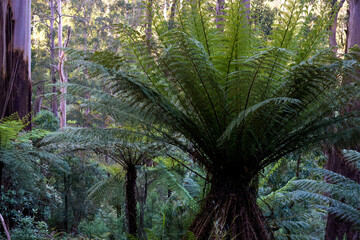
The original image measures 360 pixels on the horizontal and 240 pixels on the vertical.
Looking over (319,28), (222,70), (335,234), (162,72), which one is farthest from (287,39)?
(335,234)

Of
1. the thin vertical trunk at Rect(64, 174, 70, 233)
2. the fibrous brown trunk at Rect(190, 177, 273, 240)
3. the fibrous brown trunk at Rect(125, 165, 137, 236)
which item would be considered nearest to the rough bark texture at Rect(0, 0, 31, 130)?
the fibrous brown trunk at Rect(125, 165, 137, 236)

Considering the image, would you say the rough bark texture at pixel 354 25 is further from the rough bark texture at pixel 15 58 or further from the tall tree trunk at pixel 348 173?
the rough bark texture at pixel 15 58

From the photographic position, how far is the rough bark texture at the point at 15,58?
3727 millimetres

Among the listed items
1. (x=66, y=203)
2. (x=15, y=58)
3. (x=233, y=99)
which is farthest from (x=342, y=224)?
(x=66, y=203)

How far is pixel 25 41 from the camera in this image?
175 inches

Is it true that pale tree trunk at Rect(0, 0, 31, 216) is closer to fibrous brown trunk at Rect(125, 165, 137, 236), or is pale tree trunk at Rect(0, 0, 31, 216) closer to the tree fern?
fibrous brown trunk at Rect(125, 165, 137, 236)

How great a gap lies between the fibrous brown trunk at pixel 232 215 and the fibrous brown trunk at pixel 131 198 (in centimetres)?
222

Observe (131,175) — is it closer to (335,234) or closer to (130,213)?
(130,213)

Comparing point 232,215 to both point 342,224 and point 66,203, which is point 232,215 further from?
point 66,203

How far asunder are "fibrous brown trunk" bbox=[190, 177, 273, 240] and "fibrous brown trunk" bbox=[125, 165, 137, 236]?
7.29ft

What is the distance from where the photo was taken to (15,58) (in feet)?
14.0

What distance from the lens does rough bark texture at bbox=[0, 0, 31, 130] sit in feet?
12.2

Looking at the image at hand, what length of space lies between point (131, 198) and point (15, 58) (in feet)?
8.23

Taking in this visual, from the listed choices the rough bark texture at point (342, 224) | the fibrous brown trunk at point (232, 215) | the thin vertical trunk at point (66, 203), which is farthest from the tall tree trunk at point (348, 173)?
the thin vertical trunk at point (66, 203)
